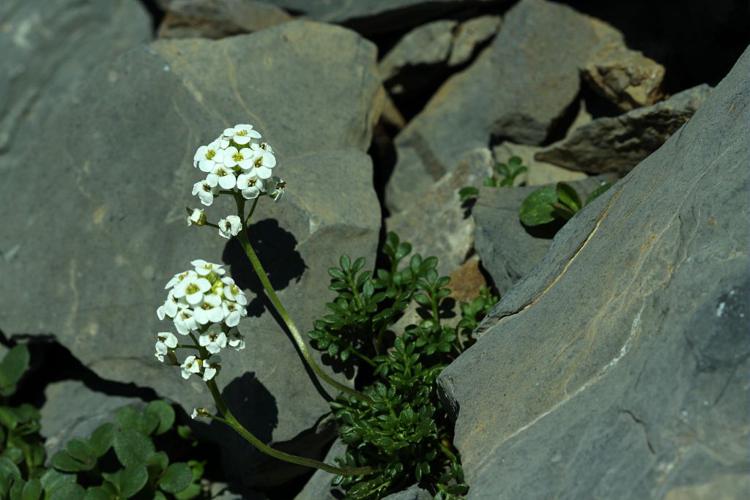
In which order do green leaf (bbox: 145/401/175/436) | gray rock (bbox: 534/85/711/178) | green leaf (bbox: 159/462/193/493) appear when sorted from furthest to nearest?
green leaf (bbox: 145/401/175/436) → gray rock (bbox: 534/85/711/178) → green leaf (bbox: 159/462/193/493)

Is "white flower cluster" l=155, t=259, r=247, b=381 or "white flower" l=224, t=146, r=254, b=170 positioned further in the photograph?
"white flower" l=224, t=146, r=254, b=170

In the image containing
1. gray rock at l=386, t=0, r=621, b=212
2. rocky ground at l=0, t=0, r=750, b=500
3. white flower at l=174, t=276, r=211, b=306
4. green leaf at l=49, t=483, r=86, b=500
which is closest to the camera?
rocky ground at l=0, t=0, r=750, b=500

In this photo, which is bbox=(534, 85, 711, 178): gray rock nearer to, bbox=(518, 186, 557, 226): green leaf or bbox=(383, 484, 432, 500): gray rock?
bbox=(518, 186, 557, 226): green leaf

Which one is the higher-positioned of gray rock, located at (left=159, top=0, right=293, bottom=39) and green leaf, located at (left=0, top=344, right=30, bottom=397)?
gray rock, located at (left=159, top=0, right=293, bottom=39)

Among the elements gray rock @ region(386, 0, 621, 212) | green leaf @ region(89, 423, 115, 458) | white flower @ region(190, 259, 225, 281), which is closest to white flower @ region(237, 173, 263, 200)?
white flower @ region(190, 259, 225, 281)

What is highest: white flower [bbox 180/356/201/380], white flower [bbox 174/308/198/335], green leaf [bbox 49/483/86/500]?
white flower [bbox 174/308/198/335]

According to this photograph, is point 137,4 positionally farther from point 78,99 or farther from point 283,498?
point 283,498

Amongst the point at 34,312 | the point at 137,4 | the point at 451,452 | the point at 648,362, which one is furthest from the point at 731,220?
the point at 137,4

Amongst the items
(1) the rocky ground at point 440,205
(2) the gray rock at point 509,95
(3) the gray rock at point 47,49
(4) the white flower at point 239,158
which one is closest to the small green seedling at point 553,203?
(1) the rocky ground at point 440,205
